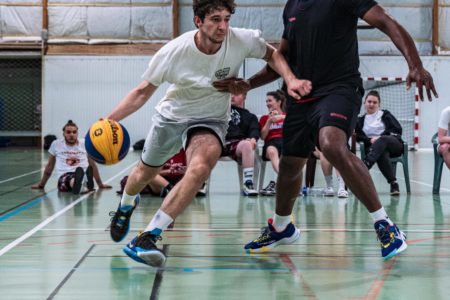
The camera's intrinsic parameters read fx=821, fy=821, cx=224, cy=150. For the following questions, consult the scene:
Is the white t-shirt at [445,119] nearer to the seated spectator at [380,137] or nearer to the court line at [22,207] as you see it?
the seated spectator at [380,137]

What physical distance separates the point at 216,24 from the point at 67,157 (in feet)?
20.2

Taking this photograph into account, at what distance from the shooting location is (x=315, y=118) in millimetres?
5031

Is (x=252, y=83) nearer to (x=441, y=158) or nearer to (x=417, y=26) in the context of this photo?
(x=441, y=158)

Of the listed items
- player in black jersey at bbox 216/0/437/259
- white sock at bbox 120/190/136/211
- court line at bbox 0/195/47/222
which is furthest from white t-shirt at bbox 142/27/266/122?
court line at bbox 0/195/47/222

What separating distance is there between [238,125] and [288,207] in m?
5.08

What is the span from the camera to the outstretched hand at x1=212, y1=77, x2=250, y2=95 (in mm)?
5207

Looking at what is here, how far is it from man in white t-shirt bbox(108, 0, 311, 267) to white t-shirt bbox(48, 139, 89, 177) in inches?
210

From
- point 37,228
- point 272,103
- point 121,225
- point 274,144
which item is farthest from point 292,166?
point 274,144

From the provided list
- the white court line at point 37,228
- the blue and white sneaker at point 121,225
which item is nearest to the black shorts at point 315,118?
the blue and white sneaker at point 121,225

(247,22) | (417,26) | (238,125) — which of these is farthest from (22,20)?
(238,125)

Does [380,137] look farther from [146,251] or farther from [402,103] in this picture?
[402,103]

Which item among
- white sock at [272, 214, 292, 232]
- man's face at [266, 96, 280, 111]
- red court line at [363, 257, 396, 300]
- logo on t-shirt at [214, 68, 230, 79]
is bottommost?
red court line at [363, 257, 396, 300]

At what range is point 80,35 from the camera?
84.4 ft

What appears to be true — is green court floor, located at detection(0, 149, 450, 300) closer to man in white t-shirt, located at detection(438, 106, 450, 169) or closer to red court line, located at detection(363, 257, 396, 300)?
red court line, located at detection(363, 257, 396, 300)
